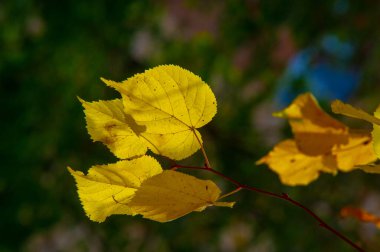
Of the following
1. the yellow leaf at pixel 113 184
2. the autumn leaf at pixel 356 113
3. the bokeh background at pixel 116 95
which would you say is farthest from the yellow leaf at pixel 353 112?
the bokeh background at pixel 116 95

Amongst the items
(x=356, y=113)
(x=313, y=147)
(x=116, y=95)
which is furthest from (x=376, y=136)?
(x=116, y=95)

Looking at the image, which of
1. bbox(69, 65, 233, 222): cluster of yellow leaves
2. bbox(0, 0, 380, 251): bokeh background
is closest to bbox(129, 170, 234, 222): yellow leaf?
bbox(69, 65, 233, 222): cluster of yellow leaves

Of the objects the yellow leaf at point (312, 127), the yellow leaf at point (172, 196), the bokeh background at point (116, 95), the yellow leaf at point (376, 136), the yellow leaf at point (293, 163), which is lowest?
the bokeh background at point (116, 95)

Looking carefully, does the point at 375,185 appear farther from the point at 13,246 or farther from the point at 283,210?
the point at 13,246

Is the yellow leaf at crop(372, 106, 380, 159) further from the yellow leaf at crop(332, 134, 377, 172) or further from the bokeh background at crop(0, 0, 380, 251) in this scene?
the bokeh background at crop(0, 0, 380, 251)

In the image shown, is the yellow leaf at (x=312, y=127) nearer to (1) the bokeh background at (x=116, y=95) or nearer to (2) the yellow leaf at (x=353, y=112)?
(2) the yellow leaf at (x=353, y=112)

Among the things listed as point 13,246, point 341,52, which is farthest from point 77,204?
point 341,52
